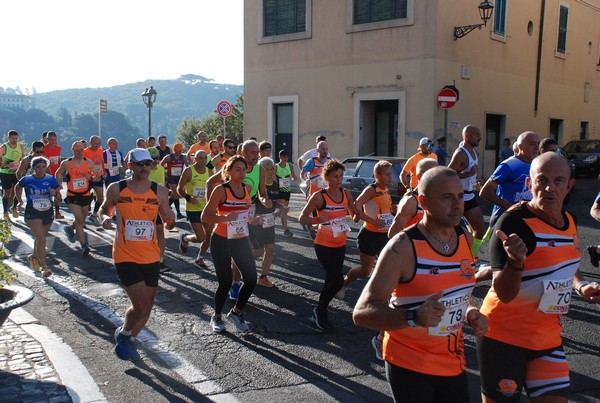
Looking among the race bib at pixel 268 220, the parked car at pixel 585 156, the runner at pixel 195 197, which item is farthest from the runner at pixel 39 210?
the parked car at pixel 585 156

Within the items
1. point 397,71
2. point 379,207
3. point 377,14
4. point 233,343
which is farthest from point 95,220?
point 377,14

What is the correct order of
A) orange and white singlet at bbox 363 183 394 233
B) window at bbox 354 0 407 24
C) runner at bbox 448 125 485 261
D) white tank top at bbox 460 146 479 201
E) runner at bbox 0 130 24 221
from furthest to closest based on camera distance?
window at bbox 354 0 407 24 < runner at bbox 0 130 24 221 < white tank top at bbox 460 146 479 201 < runner at bbox 448 125 485 261 < orange and white singlet at bbox 363 183 394 233

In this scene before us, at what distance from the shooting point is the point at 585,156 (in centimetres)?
2281

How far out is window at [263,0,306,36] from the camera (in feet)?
74.0

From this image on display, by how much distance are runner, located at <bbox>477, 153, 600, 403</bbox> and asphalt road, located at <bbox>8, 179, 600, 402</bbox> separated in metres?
1.49

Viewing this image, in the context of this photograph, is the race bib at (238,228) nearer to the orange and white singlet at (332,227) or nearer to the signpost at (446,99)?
the orange and white singlet at (332,227)

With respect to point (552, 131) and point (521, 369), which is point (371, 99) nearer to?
point (552, 131)

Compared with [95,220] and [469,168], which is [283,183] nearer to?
[469,168]

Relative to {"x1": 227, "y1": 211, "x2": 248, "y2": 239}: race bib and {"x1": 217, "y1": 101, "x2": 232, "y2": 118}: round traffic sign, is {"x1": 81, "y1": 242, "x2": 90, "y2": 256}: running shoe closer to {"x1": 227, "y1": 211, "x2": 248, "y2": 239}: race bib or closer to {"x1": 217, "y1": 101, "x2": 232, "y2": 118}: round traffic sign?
{"x1": 227, "y1": 211, "x2": 248, "y2": 239}: race bib

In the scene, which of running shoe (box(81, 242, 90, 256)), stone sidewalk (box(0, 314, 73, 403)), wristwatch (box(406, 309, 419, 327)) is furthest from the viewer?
running shoe (box(81, 242, 90, 256))

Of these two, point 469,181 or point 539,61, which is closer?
point 469,181

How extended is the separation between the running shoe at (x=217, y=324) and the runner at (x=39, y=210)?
3.48m

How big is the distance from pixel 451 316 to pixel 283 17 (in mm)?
21533

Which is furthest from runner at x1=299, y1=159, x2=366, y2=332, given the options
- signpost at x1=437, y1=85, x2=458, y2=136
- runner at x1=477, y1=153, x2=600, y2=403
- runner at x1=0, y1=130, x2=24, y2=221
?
signpost at x1=437, y1=85, x2=458, y2=136
